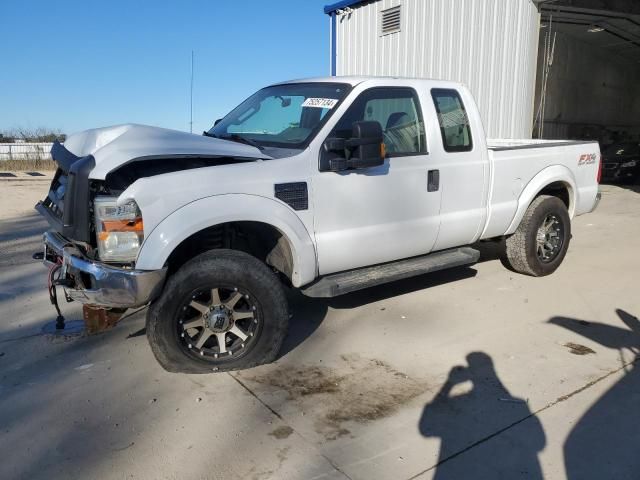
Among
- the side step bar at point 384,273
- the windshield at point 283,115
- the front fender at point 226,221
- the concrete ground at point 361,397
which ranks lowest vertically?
the concrete ground at point 361,397

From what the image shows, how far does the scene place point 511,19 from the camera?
10875mm

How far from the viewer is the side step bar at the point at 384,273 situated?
4.13 metres

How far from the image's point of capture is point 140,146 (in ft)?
11.3

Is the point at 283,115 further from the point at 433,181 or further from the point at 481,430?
the point at 481,430

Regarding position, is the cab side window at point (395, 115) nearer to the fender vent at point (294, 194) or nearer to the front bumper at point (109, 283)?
the fender vent at point (294, 194)

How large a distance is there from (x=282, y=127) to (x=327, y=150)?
68 centimetres

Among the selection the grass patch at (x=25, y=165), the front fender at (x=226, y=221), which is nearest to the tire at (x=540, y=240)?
the front fender at (x=226, y=221)

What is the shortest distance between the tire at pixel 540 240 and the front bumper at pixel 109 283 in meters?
3.98

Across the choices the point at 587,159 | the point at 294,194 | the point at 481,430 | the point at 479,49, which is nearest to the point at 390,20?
the point at 479,49

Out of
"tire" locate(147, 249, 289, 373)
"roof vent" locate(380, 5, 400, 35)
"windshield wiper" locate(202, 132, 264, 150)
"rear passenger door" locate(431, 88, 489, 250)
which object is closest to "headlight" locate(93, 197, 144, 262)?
"tire" locate(147, 249, 289, 373)

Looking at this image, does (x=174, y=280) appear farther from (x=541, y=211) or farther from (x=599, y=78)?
(x=599, y=78)

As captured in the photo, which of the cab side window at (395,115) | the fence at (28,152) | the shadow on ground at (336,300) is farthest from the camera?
the fence at (28,152)

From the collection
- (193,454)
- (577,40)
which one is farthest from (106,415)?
(577,40)

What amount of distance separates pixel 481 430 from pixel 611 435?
0.71 meters
